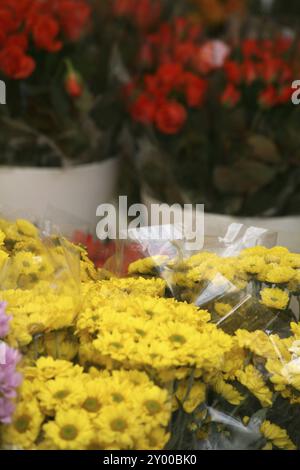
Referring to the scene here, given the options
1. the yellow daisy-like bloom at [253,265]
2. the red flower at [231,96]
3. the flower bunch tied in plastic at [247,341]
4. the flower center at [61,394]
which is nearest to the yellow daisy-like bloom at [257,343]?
the flower bunch tied in plastic at [247,341]

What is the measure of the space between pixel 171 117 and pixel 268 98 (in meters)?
0.22

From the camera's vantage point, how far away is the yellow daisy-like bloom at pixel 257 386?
838 millimetres

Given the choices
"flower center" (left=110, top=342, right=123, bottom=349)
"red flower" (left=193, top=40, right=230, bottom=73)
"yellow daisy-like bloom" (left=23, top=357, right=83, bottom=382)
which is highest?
"red flower" (left=193, top=40, right=230, bottom=73)

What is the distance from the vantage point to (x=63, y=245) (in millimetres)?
948

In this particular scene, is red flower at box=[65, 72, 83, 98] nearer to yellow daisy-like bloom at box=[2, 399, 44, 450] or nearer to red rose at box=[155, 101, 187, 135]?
red rose at box=[155, 101, 187, 135]

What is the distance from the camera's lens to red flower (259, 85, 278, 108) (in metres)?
1.75

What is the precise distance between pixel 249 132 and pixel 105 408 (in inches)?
44.2

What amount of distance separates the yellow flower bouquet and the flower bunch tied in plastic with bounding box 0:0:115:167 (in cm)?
83

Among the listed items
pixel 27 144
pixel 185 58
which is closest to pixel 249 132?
pixel 185 58

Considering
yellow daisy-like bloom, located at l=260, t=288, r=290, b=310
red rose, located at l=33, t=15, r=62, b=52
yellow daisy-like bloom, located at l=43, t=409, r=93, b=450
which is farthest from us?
red rose, located at l=33, t=15, r=62, b=52

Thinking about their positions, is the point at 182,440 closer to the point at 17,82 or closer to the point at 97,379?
the point at 97,379

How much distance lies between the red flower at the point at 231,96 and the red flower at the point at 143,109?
0.56 feet

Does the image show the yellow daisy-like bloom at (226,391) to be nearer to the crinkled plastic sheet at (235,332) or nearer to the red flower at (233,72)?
the crinkled plastic sheet at (235,332)

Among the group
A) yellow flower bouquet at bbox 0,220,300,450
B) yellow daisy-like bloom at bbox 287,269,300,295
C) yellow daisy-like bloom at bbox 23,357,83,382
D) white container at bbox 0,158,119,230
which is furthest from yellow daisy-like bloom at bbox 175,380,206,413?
white container at bbox 0,158,119,230
